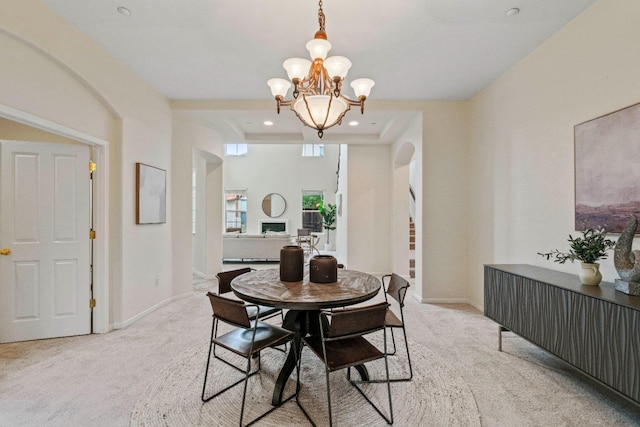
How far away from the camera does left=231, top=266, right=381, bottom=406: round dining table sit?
189 cm

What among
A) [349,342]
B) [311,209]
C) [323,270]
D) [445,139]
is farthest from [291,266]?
[311,209]

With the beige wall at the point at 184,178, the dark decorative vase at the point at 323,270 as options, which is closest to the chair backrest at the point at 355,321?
the dark decorative vase at the point at 323,270

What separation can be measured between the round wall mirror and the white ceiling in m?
7.57

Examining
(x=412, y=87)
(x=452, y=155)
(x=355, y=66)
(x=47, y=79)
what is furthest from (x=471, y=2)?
(x=47, y=79)

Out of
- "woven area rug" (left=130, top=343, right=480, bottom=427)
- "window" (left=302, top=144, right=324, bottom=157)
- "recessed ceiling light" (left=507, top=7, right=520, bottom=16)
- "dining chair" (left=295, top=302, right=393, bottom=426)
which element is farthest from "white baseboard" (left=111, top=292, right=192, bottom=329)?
"window" (left=302, top=144, right=324, bottom=157)

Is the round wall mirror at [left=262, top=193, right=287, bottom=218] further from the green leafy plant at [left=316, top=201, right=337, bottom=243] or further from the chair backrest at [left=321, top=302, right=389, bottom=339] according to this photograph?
the chair backrest at [left=321, top=302, right=389, bottom=339]

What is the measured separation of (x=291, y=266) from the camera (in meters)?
2.41

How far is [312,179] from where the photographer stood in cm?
1161

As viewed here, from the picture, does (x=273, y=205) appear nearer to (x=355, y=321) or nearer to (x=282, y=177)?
(x=282, y=177)

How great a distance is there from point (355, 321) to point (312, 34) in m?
2.45

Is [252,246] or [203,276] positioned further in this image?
[252,246]

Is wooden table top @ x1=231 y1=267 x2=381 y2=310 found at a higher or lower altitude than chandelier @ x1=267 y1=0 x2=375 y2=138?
lower

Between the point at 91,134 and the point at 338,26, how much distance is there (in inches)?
103

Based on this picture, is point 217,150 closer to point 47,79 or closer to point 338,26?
point 47,79
